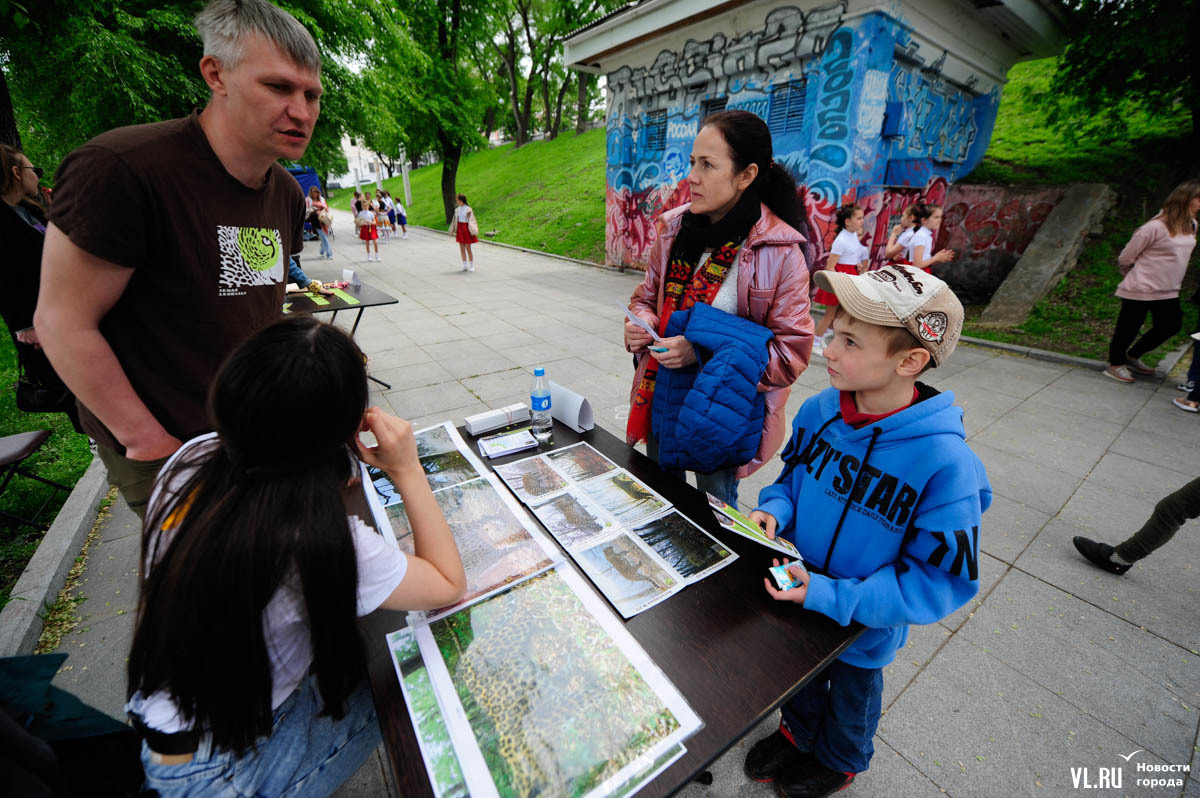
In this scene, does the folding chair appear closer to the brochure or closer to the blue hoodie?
the brochure

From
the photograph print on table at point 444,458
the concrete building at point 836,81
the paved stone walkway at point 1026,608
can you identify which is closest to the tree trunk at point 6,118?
the paved stone walkway at point 1026,608

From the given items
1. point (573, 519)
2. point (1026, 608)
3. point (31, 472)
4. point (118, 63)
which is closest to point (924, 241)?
point (1026, 608)

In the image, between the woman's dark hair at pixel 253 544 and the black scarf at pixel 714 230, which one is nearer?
the woman's dark hair at pixel 253 544

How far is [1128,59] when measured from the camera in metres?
7.13

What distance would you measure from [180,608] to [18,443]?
9.71 ft

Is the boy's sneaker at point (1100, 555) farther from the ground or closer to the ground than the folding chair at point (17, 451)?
closer to the ground

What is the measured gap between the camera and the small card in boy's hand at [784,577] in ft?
3.94

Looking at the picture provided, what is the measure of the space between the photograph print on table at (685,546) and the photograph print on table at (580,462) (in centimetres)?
34

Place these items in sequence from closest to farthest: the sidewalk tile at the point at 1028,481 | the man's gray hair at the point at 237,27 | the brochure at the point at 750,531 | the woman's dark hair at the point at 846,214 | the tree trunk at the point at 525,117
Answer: the brochure at the point at 750,531 → the man's gray hair at the point at 237,27 → the sidewalk tile at the point at 1028,481 → the woman's dark hair at the point at 846,214 → the tree trunk at the point at 525,117

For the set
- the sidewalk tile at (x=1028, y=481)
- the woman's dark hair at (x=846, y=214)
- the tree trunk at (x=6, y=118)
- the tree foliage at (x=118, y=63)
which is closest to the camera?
the sidewalk tile at (x=1028, y=481)

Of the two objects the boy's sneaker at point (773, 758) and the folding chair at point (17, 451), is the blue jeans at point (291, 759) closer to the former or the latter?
the boy's sneaker at point (773, 758)

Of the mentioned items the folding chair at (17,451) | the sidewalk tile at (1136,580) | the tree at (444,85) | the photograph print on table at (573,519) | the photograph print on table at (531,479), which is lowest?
the sidewalk tile at (1136,580)

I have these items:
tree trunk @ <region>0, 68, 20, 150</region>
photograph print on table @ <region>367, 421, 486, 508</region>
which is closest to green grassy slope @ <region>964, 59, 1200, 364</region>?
photograph print on table @ <region>367, 421, 486, 508</region>

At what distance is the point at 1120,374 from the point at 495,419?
6602 mm
